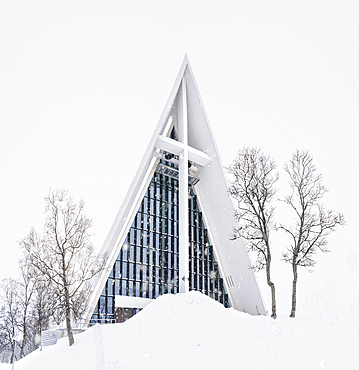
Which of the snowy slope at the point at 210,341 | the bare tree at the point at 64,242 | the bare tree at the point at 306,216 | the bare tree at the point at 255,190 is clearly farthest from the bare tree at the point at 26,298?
the bare tree at the point at 306,216

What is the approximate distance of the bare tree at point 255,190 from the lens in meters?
15.0

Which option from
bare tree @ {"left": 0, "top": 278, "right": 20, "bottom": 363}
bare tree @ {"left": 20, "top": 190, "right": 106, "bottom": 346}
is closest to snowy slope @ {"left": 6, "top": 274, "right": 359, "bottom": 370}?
bare tree @ {"left": 20, "top": 190, "right": 106, "bottom": 346}

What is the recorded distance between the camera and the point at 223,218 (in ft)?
86.1

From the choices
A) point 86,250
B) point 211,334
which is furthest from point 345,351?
point 86,250

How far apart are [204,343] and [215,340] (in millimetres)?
282

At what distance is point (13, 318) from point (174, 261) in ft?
43.3

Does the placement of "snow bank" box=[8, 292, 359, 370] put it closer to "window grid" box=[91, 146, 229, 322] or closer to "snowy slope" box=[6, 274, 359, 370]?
"snowy slope" box=[6, 274, 359, 370]

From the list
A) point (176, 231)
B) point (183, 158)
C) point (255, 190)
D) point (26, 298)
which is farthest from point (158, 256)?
point (255, 190)

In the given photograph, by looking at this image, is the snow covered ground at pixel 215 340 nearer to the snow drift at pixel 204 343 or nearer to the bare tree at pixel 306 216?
the snow drift at pixel 204 343

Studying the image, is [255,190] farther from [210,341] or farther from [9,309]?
[9,309]

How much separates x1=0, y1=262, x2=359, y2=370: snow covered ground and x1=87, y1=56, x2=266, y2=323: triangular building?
9135mm

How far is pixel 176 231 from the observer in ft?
94.5

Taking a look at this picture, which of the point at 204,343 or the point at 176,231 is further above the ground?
the point at 176,231

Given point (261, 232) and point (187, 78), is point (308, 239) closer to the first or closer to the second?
point (261, 232)
